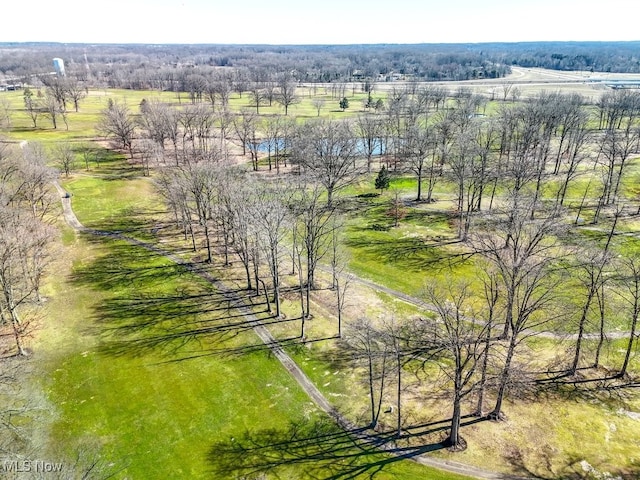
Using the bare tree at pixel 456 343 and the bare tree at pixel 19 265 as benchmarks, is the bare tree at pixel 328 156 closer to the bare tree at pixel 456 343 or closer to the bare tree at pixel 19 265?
the bare tree at pixel 456 343

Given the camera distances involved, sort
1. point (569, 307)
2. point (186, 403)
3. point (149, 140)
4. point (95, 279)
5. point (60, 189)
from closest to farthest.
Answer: point (186, 403) → point (569, 307) → point (95, 279) → point (60, 189) → point (149, 140)

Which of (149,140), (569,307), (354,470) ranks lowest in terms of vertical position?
(354,470)

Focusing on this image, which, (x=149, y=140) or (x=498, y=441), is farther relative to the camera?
(x=149, y=140)

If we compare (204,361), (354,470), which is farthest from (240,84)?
(354,470)

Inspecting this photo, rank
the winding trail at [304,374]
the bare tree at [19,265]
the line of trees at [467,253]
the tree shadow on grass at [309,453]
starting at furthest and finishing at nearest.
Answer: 1. the bare tree at [19,265]
2. the line of trees at [467,253]
3. the winding trail at [304,374]
4. the tree shadow on grass at [309,453]

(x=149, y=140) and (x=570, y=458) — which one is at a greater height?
(x=149, y=140)

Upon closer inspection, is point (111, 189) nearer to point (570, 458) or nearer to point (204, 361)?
point (204, 361)

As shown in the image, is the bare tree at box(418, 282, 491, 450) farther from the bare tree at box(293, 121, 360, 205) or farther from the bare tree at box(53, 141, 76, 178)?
the bare tree at box(53, 141, 76, 178)

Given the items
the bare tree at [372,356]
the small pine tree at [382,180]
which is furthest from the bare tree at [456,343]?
the small pine tree at [382,180]
